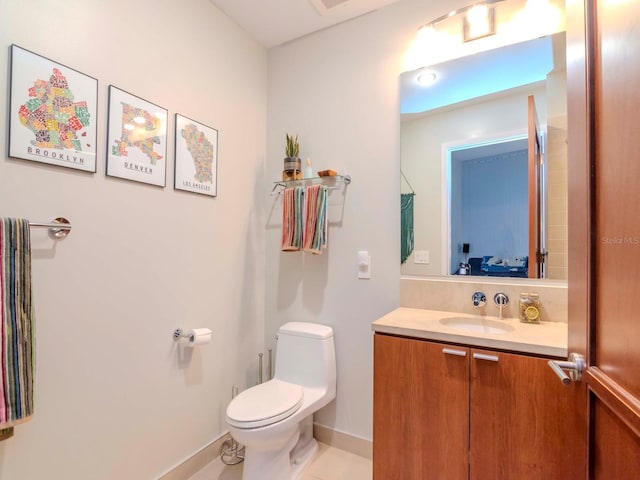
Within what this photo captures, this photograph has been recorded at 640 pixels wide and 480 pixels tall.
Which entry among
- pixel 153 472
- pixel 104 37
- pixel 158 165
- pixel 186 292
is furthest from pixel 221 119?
pixel 153 472

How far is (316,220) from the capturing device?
6.17 feet

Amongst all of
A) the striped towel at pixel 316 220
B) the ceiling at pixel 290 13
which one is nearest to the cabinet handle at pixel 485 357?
the striped towel at pixel 316 220

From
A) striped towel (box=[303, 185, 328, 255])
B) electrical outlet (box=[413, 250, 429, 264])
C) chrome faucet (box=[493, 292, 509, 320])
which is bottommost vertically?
chrome faucet (box=[493, 292, 509, 320])

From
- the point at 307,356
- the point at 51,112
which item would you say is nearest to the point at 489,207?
the point at 307,356

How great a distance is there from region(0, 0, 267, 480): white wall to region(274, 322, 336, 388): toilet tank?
0.32m

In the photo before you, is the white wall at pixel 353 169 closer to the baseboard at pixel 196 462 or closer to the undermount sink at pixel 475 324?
the undermount sink at pixel 475 324

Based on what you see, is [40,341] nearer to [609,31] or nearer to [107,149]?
[107,149]

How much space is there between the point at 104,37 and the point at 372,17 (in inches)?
55.6

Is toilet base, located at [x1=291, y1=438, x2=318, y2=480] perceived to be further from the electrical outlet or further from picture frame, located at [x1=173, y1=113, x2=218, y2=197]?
picture frame, located at [x1=173, y1=113, x2=218, y2=197]

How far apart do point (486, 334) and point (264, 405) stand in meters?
1.03

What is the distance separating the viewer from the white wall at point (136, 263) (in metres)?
1.16

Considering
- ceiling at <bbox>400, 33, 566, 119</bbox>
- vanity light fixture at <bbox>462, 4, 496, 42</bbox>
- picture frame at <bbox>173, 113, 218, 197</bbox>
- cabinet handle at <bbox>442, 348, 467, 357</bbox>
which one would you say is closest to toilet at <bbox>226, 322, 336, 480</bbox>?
cabinet handle at <bbox>442, 348, 467, 357</bbox>

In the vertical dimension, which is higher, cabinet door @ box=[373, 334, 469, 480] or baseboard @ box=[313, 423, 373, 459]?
cabinet door @ box=[373, 334, 469, 480]

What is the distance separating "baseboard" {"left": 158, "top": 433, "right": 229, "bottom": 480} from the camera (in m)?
1.58
